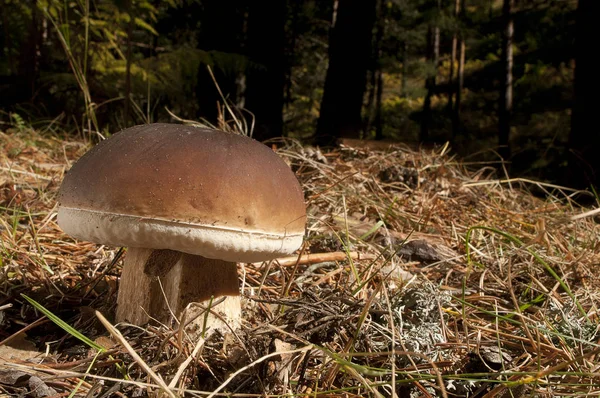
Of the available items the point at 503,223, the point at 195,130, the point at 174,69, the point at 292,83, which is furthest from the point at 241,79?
the point at 195,130

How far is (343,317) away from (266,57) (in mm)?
6259

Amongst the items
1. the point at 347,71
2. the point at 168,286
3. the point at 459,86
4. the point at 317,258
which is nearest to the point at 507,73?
the point at 459,86


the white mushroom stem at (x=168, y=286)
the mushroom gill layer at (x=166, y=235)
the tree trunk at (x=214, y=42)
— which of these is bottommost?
the white mushroom stem at (x=168, y=286)

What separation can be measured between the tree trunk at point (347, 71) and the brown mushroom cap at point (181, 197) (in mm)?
4452

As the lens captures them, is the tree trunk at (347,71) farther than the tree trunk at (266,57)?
No

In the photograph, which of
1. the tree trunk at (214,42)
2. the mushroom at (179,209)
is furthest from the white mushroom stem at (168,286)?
the tree trunk at (214,42)

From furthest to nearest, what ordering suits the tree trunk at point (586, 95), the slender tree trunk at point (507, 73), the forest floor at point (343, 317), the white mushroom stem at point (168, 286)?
the slender tree trunk at point (507, 73)
the tree trunk at point (586, 95)
the white mushroom stem at point (168, 286)
the forest floor at point (343, 317)

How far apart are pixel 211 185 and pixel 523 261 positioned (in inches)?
63.5

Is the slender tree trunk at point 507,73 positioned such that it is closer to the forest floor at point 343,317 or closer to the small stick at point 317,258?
the forest floor at point 343,317

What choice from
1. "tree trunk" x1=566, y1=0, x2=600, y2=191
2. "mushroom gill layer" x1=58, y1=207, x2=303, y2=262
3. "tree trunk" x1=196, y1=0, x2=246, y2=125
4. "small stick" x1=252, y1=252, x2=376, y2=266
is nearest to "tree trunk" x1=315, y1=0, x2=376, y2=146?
"tree trunk" x1=196, y1=0, x2=246, y2=125

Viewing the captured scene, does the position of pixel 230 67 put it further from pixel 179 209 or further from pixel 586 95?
pixel 179 209

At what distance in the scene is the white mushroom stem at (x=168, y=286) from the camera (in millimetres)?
1407

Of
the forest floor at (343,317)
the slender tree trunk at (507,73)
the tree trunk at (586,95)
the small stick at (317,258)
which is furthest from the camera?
the slender tree trunk at (507,73)

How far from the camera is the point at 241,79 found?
31.4 feet
